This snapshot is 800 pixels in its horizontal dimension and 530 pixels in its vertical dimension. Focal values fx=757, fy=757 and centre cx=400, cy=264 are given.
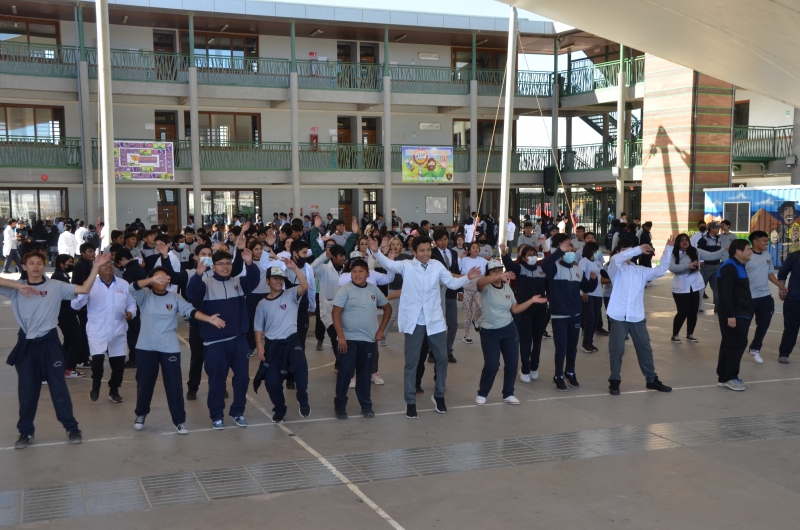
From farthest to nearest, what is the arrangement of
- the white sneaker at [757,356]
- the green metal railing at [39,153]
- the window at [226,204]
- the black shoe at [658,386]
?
the window at [226,204] → the green metal railing at [39,153] → the white sneaker at [757,356] → the black shoe at [658,386]

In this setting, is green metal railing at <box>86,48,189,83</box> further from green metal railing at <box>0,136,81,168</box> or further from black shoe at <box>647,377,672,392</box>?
black shoe at <box>647,377,672,392</box>

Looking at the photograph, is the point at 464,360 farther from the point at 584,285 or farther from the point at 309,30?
the point at 309,30

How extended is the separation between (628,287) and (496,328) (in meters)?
1.71

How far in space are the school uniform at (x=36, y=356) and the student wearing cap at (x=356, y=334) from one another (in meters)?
2.53

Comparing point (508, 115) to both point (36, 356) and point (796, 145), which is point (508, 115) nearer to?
point (796, 145)

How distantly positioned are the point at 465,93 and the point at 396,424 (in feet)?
81.2

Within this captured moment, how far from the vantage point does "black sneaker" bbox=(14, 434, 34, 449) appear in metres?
6.69

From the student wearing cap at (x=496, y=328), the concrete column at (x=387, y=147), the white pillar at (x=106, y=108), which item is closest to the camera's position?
the student wearing cap at (x=496, y=328)

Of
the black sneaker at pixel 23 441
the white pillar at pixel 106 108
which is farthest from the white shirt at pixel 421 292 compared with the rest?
the white pillar at pixel 106 108

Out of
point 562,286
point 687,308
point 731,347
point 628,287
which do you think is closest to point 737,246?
point 731,347

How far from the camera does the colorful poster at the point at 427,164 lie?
3003 centimetres

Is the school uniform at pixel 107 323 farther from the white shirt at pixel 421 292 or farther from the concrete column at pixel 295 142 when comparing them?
the concrete column at pixel 295 142

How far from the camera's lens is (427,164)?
30281 mm

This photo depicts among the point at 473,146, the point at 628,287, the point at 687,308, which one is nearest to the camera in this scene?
the point at 628,287
